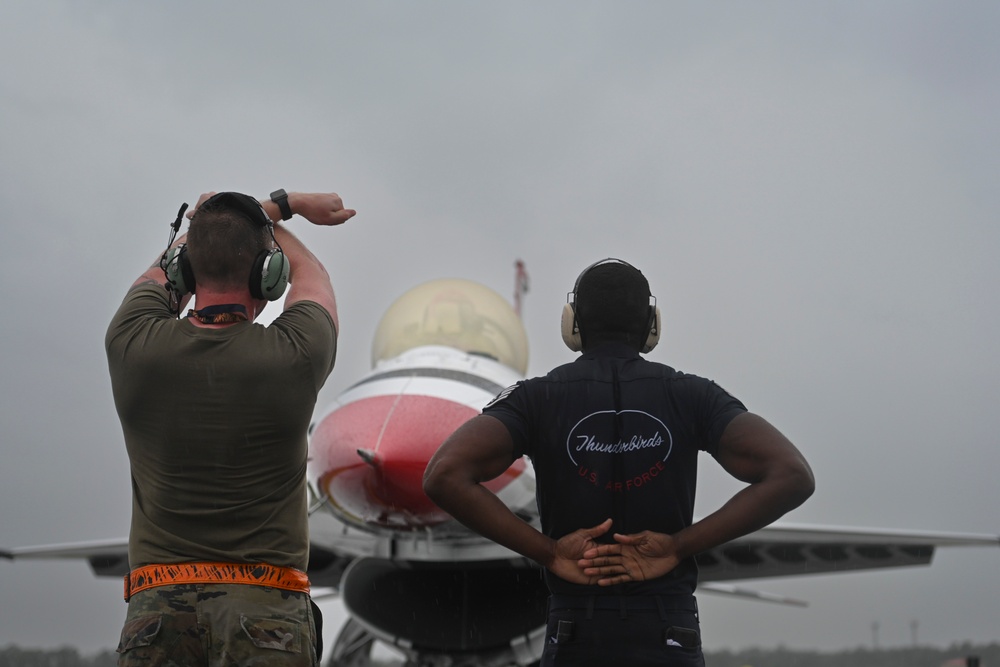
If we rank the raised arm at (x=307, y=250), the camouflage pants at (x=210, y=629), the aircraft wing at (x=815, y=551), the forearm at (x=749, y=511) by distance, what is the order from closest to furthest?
the camouflage pants at (x=210, y=629) → the forearm at (x=749, y=511) → the raised arm at (x=307, y=250) → the aircraft wing at (x=815, y=551)

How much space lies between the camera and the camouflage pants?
233 centimetres

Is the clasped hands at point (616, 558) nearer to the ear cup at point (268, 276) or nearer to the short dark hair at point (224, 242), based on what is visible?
the ear cup at point (268, 276)

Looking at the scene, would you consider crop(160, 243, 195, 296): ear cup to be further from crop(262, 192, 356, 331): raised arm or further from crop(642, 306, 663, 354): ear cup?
crop(642, 306, 663, 354): ear cup

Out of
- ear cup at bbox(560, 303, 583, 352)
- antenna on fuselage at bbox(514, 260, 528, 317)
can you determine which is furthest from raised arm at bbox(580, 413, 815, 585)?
→ antenna on fuselage at bbox(514, 260, 528, 317)

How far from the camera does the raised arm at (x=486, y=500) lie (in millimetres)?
2592

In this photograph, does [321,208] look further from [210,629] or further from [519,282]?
[519,282]

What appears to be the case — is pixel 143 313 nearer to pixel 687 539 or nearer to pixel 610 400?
pixel 610 400

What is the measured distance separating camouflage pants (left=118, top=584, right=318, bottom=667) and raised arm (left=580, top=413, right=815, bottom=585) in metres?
0.74

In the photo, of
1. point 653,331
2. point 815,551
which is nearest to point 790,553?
point 815,551

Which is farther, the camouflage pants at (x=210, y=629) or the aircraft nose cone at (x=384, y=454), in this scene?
the aircraft nose cone at (x=384, y=454)

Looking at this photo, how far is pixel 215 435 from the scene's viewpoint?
2.46 metres

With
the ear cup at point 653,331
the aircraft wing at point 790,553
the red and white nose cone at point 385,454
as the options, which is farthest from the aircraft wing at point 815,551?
the ear cup at point 653,331

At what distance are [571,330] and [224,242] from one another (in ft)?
3.22

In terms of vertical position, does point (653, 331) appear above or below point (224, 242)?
below
